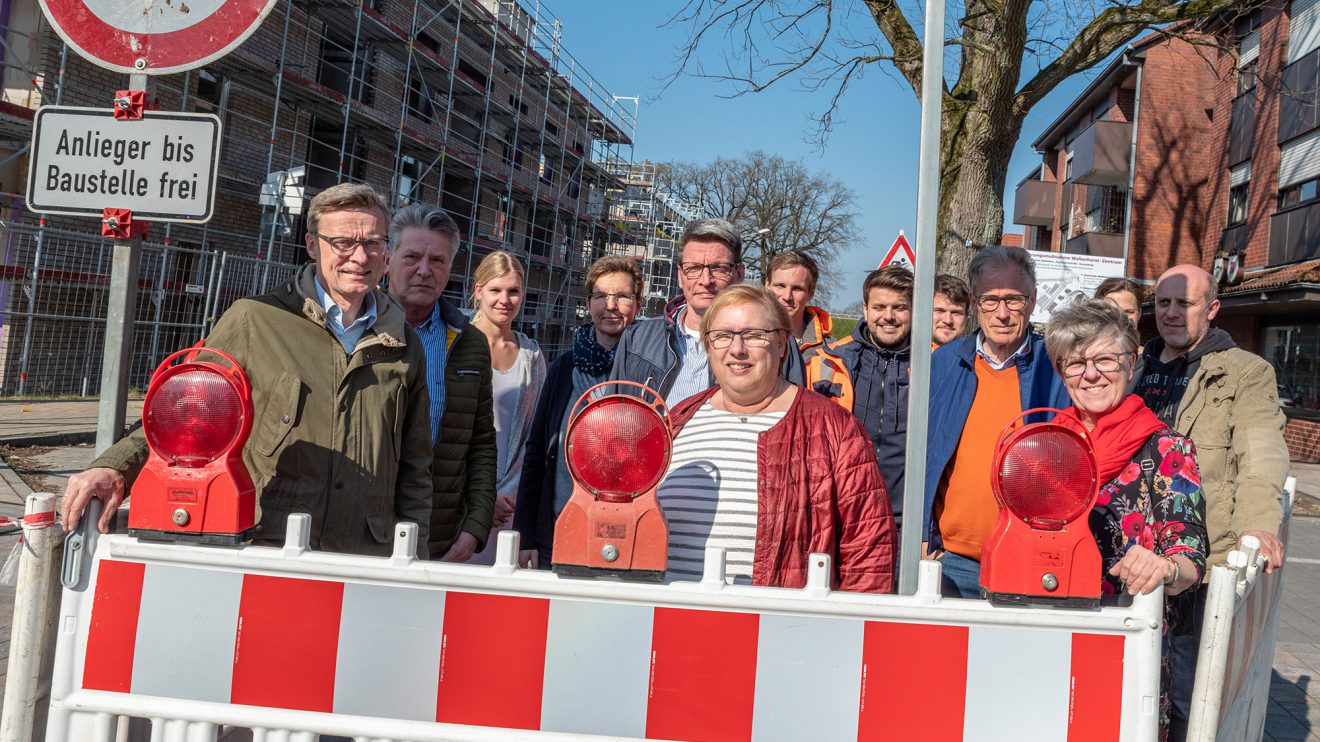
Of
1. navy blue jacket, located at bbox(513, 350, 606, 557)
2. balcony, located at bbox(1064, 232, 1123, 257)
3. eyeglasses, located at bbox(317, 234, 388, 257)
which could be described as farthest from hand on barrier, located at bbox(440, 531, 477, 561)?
balcony, located at bbox(1064, 232, 1123, 257)

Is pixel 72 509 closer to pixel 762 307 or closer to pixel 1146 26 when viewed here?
pixel 762 307

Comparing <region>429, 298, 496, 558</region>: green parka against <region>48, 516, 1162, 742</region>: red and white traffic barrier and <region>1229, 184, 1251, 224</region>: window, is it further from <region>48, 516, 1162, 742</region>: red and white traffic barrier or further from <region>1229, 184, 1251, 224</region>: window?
<region>1229, 184, 1251, 224</region>: window

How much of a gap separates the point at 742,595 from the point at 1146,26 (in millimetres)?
9360

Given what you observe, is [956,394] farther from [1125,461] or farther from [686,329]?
[686,329]

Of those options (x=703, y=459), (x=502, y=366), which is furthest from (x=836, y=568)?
(x=502, y=366)

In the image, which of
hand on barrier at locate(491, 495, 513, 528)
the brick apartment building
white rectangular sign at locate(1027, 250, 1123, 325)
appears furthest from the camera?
the brick apartment building

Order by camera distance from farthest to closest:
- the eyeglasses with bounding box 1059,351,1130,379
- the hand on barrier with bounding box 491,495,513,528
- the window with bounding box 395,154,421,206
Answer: the window with bounding box 395,154,421,206
the hand on barrier with bounding box 491,495,513,528
the eyeglasses with bounding box 1059,351,1130,379

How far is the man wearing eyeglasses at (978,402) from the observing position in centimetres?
316

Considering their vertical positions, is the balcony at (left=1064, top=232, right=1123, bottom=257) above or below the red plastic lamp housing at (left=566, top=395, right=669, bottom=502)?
above

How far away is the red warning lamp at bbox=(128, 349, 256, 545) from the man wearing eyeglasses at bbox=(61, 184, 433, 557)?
0.48m

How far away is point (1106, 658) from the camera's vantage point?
5.67 feet

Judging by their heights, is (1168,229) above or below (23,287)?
above

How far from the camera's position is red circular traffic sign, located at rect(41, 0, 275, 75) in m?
2.28

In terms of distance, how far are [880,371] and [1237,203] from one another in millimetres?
24303
